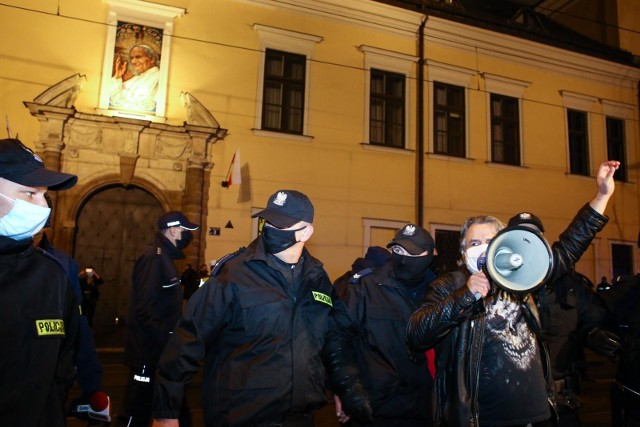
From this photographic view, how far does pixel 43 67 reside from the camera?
36.6ft

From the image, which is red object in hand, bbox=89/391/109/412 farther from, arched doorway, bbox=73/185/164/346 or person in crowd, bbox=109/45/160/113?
person in crowd, bbox=109/45/160/113

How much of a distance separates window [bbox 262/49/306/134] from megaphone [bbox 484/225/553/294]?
11.0 metres

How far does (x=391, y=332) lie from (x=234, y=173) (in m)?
8.85

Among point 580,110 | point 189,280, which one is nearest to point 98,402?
point 189,280

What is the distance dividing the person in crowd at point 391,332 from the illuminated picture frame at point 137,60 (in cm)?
965

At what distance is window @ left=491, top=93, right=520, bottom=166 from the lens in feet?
50.5

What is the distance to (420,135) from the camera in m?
14.2

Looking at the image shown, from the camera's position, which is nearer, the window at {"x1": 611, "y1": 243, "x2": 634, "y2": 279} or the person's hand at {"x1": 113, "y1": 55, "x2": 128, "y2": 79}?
the person's hand at {"x1": 113, "y1": 55, "x2": 128, "y2": 79}

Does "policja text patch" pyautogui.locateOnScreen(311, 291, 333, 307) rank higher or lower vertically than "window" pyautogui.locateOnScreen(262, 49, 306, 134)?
lower

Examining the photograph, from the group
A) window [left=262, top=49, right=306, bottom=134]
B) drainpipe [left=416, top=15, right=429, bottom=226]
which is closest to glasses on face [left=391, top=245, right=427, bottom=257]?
window [left=262, top=49, right=306, bottom=134]

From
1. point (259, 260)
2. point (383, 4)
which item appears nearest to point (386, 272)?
point (259, 260)

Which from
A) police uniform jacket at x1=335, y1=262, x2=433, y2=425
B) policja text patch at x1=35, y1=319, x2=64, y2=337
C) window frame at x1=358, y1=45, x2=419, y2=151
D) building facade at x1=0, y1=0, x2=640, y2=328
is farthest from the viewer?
window frame at x1=358, y1=45, x2=419, y2=151

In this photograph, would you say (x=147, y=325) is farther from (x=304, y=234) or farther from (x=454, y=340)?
(x=454, y=340)

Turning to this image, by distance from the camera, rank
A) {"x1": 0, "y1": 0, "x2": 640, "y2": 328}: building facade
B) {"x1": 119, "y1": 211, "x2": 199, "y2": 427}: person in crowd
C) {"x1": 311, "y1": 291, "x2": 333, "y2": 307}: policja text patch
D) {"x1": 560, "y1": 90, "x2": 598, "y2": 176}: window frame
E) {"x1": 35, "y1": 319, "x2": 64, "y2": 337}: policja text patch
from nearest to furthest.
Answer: {"x1": 35, "y1": 319, "x2": 64, "y2": 337}: policja text patch
{"x1": 311, "y1": 291, "x2": 333, "y2": 307}: policja text patch
{"x1": 119, "y1": 211, "x2": 199, "y2": 427}: person in crowd
{"x1": 0, "y1": 0, "x2": 640, "y2": 328}: building facade
{"x1": 560, "y1": 90, "x2": 598, "y2": 176}: window frame
